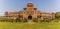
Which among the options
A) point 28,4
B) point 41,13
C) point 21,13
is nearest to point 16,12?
point 21,13

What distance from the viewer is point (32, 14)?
30.1 meters

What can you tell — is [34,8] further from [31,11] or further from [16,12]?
[16,12]

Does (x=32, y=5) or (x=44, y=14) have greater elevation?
(x=32, y=5)

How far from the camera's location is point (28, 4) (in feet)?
101

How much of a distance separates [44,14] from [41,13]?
26.0 inches

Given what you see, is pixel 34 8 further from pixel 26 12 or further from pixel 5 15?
pixel 5 15

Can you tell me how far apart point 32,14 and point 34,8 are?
4.24 feet

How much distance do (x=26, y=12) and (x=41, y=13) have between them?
3122 millimetres

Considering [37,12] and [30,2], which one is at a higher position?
[30,2]

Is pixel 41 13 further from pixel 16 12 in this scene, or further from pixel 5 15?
pixel 5 15

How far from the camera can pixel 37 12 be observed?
30.5m

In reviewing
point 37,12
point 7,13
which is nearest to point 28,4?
point 37,12

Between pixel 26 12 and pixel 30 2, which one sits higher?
pixel 30 2

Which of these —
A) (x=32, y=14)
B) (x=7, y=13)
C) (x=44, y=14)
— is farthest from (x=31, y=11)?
(x=7, y=13)
